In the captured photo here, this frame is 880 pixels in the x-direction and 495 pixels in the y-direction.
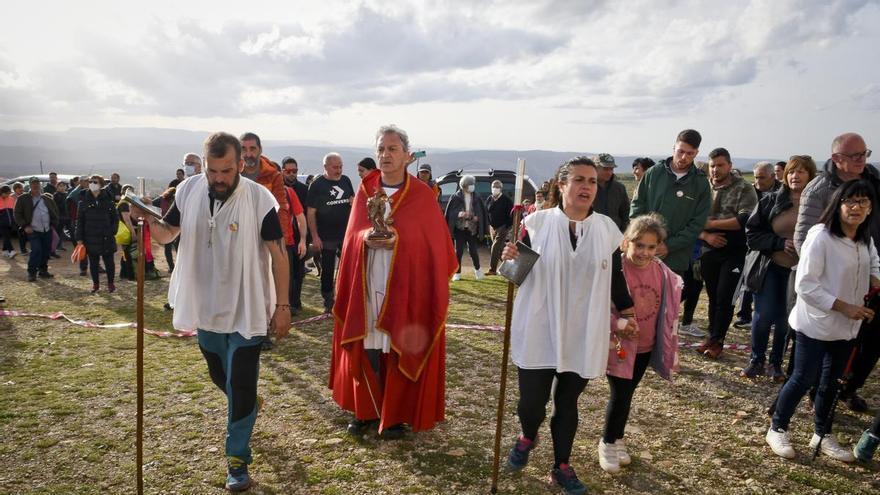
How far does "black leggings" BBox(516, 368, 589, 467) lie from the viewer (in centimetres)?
343

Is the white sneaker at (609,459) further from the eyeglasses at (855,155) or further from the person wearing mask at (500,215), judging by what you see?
the person wearing mask at (500,215)

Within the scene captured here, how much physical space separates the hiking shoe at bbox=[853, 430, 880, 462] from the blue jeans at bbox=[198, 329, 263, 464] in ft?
13.2

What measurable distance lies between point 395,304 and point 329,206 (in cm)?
403

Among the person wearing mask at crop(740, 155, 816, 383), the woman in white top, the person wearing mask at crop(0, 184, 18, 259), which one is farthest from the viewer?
Answer: the person wearing mask at crop(0, 184, 18, 259)

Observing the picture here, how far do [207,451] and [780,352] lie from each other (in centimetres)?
506

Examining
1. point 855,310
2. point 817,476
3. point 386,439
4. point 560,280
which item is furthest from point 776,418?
point 386,439

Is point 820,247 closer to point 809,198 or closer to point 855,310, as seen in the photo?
point 855,310

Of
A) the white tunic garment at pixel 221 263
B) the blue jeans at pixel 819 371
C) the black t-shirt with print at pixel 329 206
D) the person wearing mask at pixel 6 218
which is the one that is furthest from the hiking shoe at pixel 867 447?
the person wearing mask at pixel 6 218

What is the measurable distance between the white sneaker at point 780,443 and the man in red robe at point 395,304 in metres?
2.37

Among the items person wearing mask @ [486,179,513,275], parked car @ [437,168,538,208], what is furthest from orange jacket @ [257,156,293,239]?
parked car @ [437,168,538,208]

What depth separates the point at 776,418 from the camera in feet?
13.7

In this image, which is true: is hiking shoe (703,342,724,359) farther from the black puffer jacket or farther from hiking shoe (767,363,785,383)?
the black puffer jacket

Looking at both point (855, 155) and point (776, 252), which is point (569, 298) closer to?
point (855, 155)

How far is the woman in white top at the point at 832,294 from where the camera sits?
3791 mm
